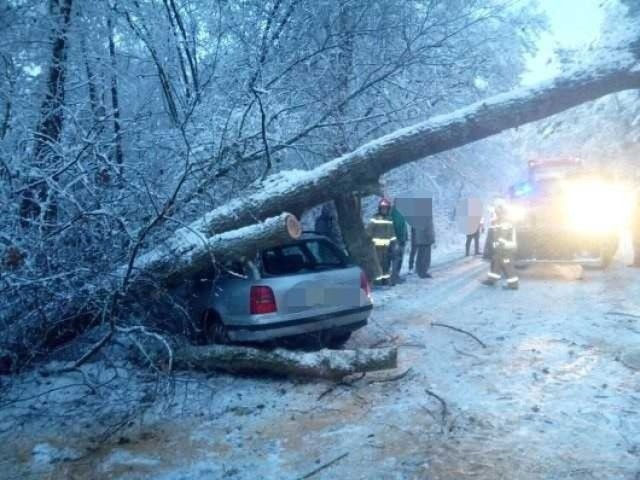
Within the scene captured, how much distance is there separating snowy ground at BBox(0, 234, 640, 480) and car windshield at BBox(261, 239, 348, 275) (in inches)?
47.3

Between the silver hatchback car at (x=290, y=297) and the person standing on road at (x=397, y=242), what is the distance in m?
4.05

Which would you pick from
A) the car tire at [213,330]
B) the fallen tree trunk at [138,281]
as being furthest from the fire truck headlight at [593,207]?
the car tire at [213,330]

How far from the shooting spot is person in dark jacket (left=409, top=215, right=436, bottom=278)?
10.1 m

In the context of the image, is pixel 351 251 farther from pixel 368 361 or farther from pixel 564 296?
pixel 368 361

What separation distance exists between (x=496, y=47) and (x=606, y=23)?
11062 millimetres

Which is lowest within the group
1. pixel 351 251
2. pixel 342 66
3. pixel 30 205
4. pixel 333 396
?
pixel 333 396

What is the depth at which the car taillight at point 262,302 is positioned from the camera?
4.95m

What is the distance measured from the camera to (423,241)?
402 inches

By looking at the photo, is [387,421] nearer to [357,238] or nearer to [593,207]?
[357,238]

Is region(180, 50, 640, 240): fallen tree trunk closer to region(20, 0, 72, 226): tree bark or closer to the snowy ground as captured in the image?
region(20, 0, 72, 226): tree bark

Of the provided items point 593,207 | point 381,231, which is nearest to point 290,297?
point 381,231

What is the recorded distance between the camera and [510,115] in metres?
5.39

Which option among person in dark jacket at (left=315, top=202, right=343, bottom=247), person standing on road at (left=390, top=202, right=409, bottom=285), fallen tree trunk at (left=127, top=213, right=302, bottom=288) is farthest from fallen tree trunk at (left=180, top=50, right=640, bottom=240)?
person in dark jacket at (left=315, top=202, right=343, bottom=247)

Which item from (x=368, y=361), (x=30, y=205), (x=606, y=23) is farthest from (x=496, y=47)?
(x=606, y=23)
